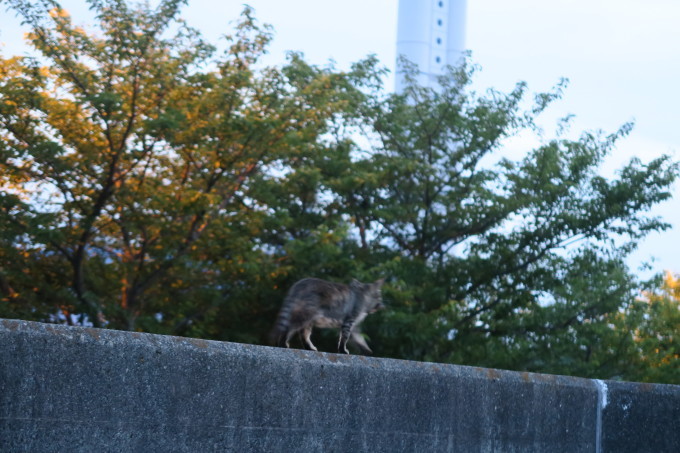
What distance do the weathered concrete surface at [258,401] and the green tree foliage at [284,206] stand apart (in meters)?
8.91

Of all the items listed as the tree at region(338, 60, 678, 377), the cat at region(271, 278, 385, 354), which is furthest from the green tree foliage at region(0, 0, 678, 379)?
the cat at region(271, 278, 385, 354)

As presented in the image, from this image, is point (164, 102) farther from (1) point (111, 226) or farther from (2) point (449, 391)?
(2) point (449, 391)

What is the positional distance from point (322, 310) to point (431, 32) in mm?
54275

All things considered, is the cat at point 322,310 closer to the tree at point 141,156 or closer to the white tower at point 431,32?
the tree at point 141,156

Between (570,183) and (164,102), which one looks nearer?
(164,102)

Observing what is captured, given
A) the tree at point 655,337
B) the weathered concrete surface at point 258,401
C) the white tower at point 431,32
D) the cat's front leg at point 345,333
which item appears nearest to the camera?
the weathered concrete surface at point 258,401

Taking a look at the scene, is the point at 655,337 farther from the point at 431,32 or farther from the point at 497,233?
the point at 431,32

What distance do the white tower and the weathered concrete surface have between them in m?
49.1

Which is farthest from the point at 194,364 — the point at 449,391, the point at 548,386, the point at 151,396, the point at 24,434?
the point at 548,386

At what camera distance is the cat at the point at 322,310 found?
6.78 metres

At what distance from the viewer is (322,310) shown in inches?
274

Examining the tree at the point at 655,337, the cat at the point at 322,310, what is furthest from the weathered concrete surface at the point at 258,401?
the tree at the point at 655,337

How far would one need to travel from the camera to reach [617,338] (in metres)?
17.7

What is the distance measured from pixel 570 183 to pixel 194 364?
14499mm
